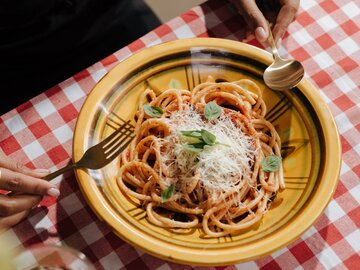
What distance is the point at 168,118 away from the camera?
4.15 ft

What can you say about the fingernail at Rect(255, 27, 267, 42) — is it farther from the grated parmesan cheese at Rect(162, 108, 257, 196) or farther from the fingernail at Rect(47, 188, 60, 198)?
the fingernail at Rect(47, 188, 60, 198)

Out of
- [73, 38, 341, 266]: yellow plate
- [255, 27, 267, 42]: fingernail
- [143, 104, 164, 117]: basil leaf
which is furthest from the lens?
[255, 27, 267, 42]: fingernail

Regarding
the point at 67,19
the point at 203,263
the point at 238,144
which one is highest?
the point at 67,19

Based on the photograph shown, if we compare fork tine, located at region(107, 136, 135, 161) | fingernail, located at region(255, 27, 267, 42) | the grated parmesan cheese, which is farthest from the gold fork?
fingernail, located at region(255, 27, 267, 42)

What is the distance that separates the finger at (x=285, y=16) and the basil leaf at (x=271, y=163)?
1.35ft

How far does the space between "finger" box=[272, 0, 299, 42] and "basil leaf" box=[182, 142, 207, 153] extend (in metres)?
0.47

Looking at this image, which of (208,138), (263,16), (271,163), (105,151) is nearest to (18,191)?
(105,151)

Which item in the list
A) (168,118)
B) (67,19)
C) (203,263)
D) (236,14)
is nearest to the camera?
(203,263)

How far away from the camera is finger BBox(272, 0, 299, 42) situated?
1.42m

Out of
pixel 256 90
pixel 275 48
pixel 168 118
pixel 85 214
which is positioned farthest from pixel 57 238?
pixel 275 48

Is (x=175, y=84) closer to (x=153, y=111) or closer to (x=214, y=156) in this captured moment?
(x=153, y=111)

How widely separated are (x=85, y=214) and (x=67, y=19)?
0.71 metres

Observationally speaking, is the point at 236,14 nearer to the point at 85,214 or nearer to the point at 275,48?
the point at 275,48

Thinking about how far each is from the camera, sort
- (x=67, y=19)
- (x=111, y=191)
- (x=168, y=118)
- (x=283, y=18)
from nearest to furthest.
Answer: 1. (x=111, y=191)
2. (x=168, y=118)
3. (x=283, y=18)
4. (x=67, y=19)
